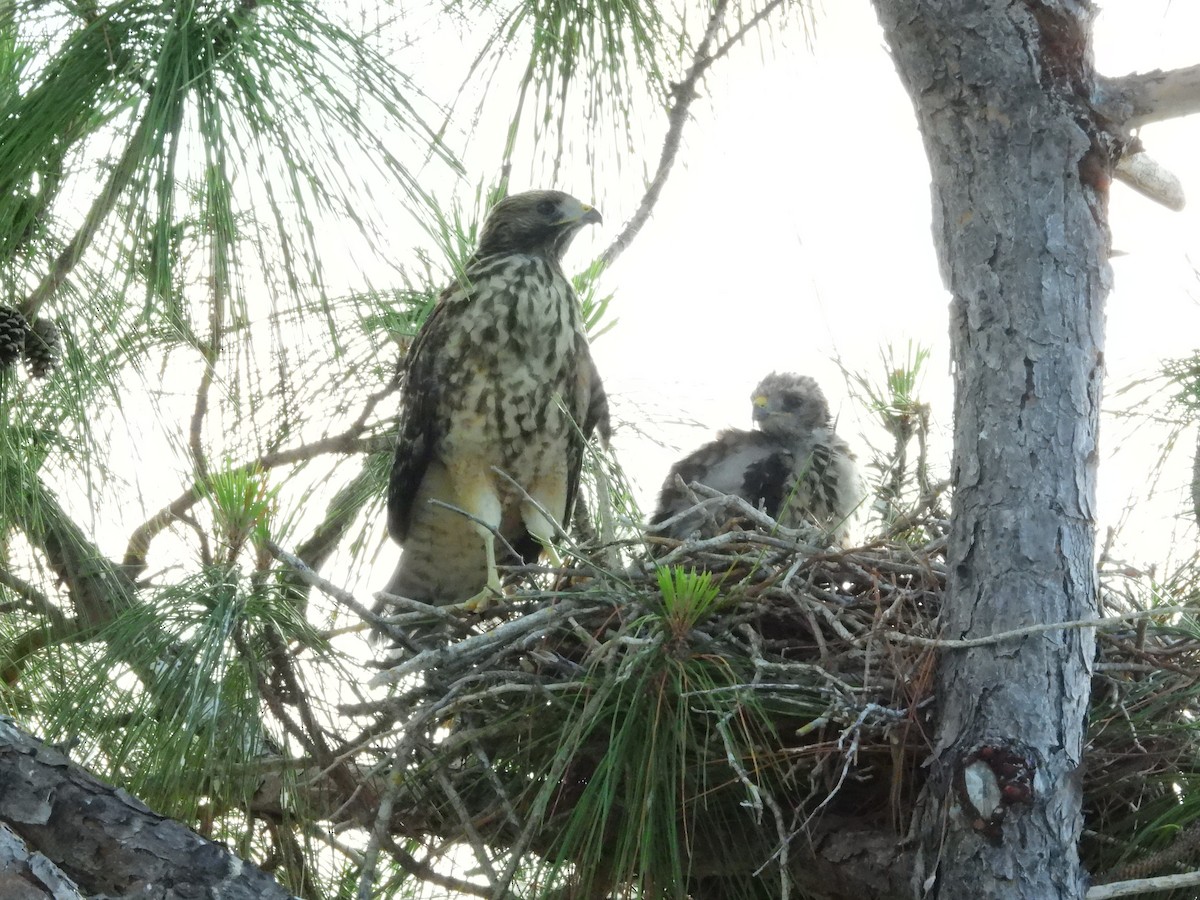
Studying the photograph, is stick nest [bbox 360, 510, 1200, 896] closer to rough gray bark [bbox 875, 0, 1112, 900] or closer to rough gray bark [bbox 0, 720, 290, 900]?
rough gray bark [bbox 875, 0, 1112, 900]

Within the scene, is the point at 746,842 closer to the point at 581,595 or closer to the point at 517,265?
the point at 581,595

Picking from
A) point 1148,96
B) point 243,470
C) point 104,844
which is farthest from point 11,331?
point 1148,96

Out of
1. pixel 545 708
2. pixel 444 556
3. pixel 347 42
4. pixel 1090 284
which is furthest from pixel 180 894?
pixel 444 556

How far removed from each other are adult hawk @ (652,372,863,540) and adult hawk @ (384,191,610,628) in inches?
15.1

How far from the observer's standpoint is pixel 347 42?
2.32m

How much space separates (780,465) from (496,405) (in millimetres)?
928

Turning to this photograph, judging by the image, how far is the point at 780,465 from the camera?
166 inches

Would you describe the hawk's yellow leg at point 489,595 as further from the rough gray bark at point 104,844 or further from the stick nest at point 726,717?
the rough gray bark at point 104,844

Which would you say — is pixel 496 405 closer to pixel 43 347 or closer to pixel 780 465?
pixel 780 465

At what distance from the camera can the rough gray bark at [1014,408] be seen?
2107 mm

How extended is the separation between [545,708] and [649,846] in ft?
1.44

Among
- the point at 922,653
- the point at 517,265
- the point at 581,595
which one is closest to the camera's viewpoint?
the point at 922,653

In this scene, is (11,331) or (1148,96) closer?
(1148,96)

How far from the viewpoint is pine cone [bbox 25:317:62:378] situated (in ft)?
9.20
